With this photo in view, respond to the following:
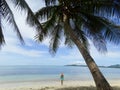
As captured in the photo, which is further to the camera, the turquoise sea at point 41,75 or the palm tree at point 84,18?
the turquoise sea at point 41,75

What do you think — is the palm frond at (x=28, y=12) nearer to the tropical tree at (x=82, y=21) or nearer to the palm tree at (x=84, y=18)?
the tropical tree at (x=82, y=21)

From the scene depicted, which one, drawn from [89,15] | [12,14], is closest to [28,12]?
[12,14]

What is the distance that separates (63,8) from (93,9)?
1.46 meters

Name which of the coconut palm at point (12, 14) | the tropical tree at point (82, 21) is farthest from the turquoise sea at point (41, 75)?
the coconut palm at point (12, 14)

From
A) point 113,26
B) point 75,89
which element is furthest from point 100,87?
point 113,26

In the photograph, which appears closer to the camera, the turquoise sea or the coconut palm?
the coconut palm

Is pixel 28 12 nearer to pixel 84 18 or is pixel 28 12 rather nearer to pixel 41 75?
pixel 84 18

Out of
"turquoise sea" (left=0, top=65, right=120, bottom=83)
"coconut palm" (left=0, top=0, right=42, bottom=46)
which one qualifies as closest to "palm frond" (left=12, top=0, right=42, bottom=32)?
"coconut palm" (left=0, top=0, right=42, bottom=46)

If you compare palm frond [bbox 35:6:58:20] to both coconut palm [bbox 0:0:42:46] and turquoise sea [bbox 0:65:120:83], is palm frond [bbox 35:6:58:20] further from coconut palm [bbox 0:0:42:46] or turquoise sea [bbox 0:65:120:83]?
turquoise sea [bbox 0:65:120:83]

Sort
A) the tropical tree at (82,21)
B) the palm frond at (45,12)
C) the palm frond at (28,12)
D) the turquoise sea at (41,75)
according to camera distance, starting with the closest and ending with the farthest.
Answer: the palm frond at (28,12)
the tropical tree at (82,21)
the palm frond at (45,12)
the turquoise sea at (41,75)

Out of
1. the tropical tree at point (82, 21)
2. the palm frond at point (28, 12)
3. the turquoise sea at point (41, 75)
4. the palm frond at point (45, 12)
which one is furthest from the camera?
the turquoise sea at point (41, 75)

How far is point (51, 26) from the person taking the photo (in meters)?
16.2

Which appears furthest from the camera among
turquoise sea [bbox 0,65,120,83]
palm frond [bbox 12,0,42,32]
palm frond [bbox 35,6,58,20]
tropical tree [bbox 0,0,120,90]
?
turquoise sea [bbox 0,65,120,83]

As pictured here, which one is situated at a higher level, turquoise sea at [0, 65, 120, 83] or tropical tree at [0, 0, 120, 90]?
tropical tree at [0, 0, 120, 90]
